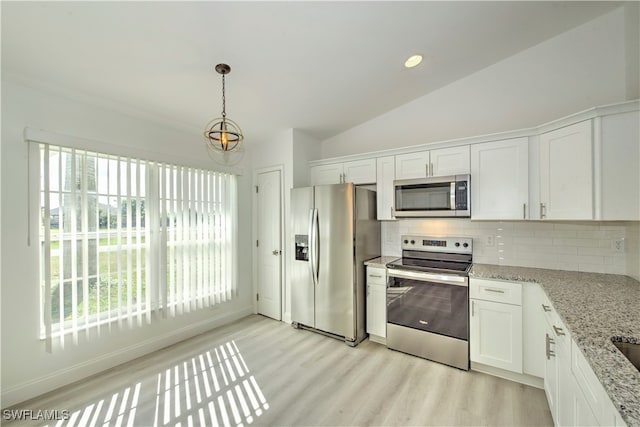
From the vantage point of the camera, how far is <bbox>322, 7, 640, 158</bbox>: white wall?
244 centimetres

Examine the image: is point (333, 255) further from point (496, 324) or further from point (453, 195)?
point (496, 324)

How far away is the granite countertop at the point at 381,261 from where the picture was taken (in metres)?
3.06

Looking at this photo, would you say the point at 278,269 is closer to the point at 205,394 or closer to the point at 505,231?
the point at 205,394

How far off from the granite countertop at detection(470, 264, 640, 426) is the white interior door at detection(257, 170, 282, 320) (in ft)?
8.24

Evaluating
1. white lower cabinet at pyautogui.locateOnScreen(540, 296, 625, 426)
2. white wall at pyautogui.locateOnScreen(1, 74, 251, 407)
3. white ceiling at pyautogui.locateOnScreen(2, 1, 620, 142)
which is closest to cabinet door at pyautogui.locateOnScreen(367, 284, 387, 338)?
white lower cabinet at pyautogui.locateOnScreen(540, 296, 625, 426)

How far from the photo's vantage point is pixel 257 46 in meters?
2.10

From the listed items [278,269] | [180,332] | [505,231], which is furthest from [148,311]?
[505,231]

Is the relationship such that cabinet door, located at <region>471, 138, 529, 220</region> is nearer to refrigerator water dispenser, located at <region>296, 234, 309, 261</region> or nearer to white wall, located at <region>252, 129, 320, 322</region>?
refrigerator water dispenser, located at <region>296, 234, 309, 261</region>

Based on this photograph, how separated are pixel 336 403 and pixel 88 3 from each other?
318cm

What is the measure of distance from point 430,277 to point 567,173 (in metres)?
1.45

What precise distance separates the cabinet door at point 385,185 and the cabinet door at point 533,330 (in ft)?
4.85

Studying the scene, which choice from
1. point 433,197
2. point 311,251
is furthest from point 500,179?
point 311,251

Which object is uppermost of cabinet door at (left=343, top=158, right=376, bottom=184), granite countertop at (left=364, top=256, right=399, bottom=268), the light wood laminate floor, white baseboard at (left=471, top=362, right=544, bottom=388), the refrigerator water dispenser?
cabinet door at (left=343, top=158, right=376, bottom=184)

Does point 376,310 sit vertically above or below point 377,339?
above
